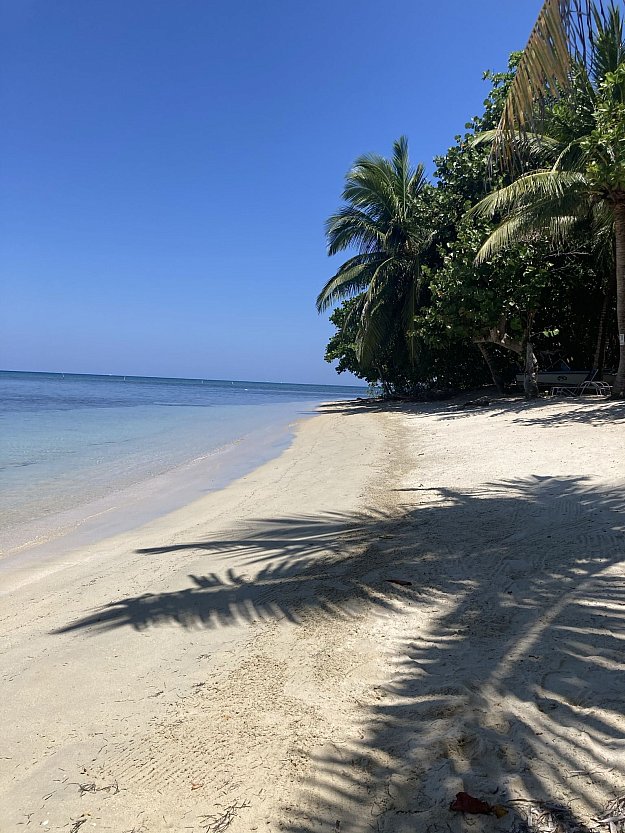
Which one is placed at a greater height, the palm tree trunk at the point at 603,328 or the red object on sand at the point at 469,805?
the palm tree trunk at the point at 603,328

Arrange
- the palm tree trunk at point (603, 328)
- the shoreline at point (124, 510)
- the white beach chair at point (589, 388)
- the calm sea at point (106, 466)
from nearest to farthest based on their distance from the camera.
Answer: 1. the shoreline at point (124, 510)
2. the calm sea at point (106, 466)
3. the white beach chair at point (589, 388)
4. the palm tree trunk at point (603, 328)

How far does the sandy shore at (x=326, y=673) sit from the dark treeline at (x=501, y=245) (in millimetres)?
3858

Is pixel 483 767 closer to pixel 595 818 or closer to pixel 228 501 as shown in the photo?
pixel 595 818

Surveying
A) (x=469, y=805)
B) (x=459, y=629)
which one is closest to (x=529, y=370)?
(x=459, y=629)

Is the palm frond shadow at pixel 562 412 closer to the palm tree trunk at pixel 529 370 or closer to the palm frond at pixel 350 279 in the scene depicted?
the palm tree trunk at pixel 529 370

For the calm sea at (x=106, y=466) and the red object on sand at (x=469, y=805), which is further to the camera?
the calm sea at (x=106, y=466)

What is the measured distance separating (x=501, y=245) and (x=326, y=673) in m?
13.9

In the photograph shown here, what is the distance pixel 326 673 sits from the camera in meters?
2.74

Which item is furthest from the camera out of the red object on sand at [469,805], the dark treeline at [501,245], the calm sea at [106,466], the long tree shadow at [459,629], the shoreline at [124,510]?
the dark treeline at [501,245]

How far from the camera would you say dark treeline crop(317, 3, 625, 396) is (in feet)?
41.7

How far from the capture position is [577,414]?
11.5 metres

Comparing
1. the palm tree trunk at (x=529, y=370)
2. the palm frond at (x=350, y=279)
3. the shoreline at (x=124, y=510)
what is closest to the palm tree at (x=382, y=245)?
the palm frond at (x=350, y=279)

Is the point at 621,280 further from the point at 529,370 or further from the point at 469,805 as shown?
the point at 469,805

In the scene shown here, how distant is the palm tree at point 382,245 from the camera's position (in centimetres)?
2359
